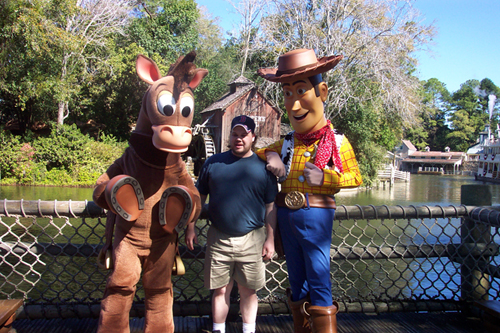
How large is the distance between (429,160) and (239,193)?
4934 cm

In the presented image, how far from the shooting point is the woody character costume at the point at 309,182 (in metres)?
2.13

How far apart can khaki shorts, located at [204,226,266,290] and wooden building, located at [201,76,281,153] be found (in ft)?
60.6

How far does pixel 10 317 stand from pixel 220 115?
20040 mm

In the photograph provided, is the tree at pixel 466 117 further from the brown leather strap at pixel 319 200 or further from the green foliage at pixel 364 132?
the brown leather strap at pixel 319 200

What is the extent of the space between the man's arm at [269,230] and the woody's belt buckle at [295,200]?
0.45 feet

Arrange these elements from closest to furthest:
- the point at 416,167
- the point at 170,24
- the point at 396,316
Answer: the point at 396,316
the point at 170,24
the point at 416,167

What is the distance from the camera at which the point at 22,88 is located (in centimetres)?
1523

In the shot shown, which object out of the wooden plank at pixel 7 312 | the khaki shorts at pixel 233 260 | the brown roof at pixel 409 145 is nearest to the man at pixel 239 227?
the khaki shorts at pixel 233 260

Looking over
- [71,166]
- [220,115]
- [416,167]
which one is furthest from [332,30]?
[416,167]

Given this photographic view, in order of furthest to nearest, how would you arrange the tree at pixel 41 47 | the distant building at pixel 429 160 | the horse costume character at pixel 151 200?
the distant building at pixel 429 160 → the tree at pixel 41 47 → the horse costume character at pixel 151 200

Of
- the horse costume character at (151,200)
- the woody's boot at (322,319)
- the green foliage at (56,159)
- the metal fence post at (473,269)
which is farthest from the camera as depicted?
the green foliage at (56,159)

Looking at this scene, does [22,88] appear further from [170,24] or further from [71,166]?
[170,24]

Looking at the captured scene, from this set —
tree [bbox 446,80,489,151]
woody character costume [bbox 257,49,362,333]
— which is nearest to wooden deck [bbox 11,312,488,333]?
woody character costume [bbox 257,49,362,333]

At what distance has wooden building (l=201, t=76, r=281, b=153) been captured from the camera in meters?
21.3
